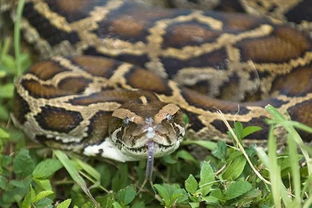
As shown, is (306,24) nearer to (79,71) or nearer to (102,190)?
(79,71)

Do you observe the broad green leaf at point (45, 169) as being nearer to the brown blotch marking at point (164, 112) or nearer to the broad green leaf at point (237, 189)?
the brown blotch marking at point (164, 112)

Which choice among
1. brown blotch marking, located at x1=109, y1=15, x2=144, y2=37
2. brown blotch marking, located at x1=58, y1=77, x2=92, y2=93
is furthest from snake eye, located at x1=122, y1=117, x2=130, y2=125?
brown blotch marking, located at x1=109, y1=15, x2=144, y2=37

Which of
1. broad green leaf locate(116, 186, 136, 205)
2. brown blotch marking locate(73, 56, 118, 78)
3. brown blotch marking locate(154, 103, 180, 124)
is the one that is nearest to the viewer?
broad green leaf locate(116, 186, 136, 205)

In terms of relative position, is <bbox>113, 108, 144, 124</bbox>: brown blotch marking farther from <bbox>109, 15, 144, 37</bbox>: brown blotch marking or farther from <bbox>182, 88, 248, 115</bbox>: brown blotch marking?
<bbox>109, 15, 144, 37</bbox>: brown blotch marking

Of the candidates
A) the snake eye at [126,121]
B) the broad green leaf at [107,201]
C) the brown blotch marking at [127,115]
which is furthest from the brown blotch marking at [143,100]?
the broad green leaf at [107,201]

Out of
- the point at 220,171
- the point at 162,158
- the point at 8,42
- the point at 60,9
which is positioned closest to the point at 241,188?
the point at 220,171

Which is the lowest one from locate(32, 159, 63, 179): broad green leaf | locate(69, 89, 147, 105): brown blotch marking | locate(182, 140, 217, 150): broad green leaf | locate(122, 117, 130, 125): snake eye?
locate(32, 159, 63, 179): broad green leaf
